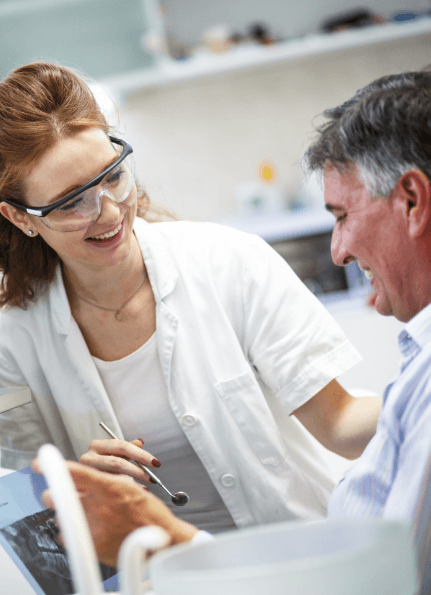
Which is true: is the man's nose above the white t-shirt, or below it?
above

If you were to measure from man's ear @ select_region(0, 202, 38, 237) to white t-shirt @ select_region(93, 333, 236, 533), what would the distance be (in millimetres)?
312

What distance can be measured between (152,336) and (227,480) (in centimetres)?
33

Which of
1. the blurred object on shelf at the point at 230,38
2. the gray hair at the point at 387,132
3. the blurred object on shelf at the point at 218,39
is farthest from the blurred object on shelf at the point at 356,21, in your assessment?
the gray hair at the point at 387,132

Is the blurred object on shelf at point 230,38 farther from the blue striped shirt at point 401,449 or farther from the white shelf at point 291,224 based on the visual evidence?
the blue striped shirt at point 401,449

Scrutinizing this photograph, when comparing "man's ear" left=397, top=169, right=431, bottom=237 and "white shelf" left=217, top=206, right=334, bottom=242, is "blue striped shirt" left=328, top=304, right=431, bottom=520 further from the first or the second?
"white shelf" left=217, top=206, right=334, bottom=242

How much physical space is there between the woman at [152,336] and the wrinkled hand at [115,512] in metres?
0.24

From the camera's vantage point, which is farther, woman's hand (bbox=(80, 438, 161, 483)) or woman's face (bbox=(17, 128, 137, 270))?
woman's face (bbox=(17, 128, 137, 270))

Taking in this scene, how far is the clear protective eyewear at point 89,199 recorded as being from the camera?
1.06 meters

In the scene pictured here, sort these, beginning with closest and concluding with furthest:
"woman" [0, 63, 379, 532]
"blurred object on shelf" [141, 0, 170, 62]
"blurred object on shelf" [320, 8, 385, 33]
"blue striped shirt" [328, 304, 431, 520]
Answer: "blue striped shirt" [328, 304, 431, 520], "woman" [0, 63, 379, 532], "blurred object on shelf" [141, 0, 170, 62], "blurred object on shelf" [320, 8, 385, 33]

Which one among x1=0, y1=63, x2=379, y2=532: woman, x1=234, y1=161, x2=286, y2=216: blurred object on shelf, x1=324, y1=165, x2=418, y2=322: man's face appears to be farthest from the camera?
x1=234, y1=161, x2=286, y2=216: blurred object on shelf

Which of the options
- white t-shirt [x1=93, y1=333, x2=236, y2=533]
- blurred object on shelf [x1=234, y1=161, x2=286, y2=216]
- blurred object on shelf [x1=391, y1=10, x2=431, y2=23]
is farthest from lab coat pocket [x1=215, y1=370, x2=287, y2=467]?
blurred object on shelf [x1=391, y1=10, x2=431, y2=23]

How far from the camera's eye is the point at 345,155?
863 mm

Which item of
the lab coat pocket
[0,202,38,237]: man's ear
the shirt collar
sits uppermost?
[0,202,38,237]: man's ear

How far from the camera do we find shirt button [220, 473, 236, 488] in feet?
3.77
